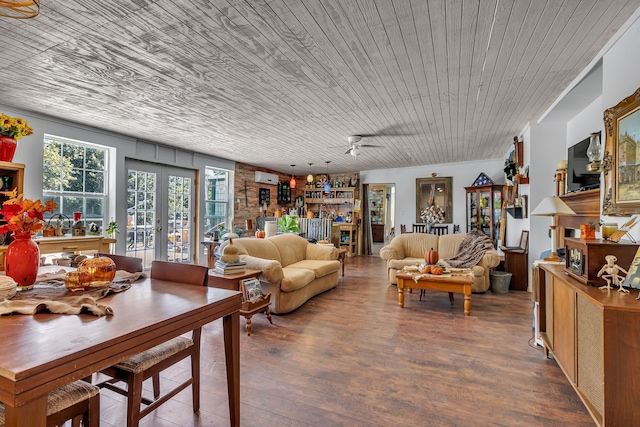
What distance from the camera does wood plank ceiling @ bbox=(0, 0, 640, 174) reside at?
2.07m

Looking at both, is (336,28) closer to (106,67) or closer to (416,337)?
(106,67)

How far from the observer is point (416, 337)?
3.09 metres

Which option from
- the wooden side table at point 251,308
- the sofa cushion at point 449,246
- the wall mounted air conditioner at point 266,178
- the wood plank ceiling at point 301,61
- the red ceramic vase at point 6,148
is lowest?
the wooden side table at point 251,308

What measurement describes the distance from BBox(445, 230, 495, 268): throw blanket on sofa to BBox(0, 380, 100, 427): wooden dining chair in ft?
15.4

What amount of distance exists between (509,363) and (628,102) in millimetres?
2081

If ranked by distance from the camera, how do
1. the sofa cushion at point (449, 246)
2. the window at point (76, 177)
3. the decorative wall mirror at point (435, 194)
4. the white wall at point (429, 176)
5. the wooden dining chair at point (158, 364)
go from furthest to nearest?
the decorative wall mirror at point (435, 194), the white wall at point (429, 176), the sofa cushion at point (449, 246), the window at point (76, 177), the wooden dining chair at point (158, 364)

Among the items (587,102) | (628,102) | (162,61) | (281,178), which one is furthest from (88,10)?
(281,178)

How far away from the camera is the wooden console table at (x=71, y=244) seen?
365cm

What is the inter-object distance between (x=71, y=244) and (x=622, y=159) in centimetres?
551

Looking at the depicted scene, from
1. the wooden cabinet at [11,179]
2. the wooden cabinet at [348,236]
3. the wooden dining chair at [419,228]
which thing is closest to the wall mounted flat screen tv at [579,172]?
the wooden dining chair at [419,228]

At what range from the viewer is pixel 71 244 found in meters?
3.91

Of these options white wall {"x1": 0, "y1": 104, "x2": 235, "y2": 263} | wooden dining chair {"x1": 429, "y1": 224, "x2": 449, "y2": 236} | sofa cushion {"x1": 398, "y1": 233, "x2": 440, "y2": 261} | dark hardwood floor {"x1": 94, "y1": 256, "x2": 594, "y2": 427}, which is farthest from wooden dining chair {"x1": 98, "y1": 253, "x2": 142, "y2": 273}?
wooden dining chair {"x1": 429, "y1": 224, "x2": 449, "y2": 236}

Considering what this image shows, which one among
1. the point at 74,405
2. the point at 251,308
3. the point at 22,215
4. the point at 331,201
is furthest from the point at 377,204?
the point at 74,405

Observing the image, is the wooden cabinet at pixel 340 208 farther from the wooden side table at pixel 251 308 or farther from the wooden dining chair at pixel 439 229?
the wooden side table at pixel 251 308
